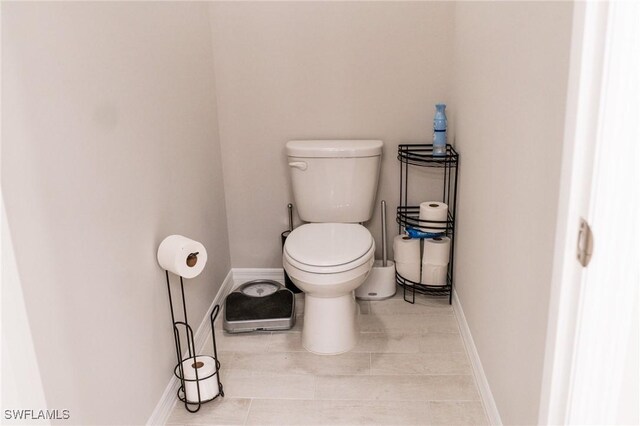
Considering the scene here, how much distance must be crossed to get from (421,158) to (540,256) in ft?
4.36

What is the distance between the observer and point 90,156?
1.43 m

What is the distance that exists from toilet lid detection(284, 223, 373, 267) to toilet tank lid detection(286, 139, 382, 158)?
32 cm

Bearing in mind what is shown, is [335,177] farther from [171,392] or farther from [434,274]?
[171,392]

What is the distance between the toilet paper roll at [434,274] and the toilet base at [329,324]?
1.61 feet

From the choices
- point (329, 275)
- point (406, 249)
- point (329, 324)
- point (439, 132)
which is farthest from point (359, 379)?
point (439, 132)

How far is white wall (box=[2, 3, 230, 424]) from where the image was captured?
3.83 feet

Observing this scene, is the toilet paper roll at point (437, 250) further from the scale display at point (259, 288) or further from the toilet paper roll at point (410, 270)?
the scale display at point (259, 288)

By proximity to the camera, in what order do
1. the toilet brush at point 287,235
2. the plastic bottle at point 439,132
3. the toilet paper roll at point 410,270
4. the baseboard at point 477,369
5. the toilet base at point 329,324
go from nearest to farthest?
the baseboard at point 477,369 → the toilet base at point 329,324 → the plastic bottle at point 439,132 → the toilet paper roll at point 410,270 → the toilet brush at point 287,235

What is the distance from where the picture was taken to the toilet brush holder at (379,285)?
2.70m

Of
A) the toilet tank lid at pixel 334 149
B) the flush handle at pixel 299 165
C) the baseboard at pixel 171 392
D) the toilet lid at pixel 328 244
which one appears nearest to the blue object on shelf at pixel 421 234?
the toilet lid at pixel 328 244

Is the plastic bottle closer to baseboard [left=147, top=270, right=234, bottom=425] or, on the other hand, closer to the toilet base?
the toilet base

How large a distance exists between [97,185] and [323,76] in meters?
1.40

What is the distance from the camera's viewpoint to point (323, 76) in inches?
102

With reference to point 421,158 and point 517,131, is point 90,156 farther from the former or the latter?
point 421,158
